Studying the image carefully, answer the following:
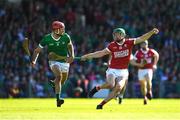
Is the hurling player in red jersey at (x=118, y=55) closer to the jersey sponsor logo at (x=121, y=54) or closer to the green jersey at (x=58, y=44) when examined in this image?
the jersey sponsor logo at (x=121, y=54)

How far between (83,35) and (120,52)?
1890 centimetres

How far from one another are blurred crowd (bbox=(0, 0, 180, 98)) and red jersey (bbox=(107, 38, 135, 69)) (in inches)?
564

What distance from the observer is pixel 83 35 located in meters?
42.1

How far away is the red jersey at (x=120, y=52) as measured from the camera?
2303cm

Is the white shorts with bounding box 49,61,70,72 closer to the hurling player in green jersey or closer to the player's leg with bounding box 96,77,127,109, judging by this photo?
the hurling player in green jersey

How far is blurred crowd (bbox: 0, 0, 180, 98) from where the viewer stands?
38.3 meters

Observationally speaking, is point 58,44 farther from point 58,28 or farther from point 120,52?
point 120,52

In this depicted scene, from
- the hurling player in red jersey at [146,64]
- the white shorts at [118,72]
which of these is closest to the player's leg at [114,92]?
the white shorts at [118,72]

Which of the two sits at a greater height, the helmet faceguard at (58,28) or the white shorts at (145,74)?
the helmet faceguard at (58,28)

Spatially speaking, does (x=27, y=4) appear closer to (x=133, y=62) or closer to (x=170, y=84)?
(x=170, y=84)

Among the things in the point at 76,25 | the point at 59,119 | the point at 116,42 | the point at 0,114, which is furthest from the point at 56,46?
the point at 76,25

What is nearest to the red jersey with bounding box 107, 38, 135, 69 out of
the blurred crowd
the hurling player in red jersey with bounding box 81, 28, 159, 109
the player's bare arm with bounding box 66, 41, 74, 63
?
the hurling player in red jersey with bounding box 81, 28, 159, 109

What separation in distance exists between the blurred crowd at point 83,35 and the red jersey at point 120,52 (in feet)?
47.0

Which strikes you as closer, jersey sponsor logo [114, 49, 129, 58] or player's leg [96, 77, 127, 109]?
player's leg [96, 77, 127, 109]
